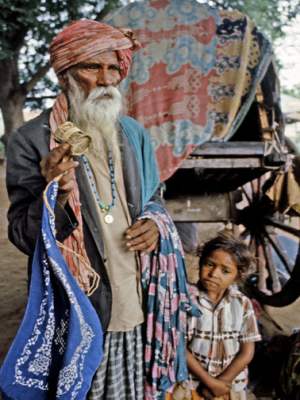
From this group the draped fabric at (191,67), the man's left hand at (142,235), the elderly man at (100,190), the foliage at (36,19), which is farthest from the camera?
the foliage at (36,19)

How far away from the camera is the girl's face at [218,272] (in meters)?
2.21

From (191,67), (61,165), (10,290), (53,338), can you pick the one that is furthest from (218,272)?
(10,290)

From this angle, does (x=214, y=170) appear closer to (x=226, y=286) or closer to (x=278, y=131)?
(x=278, y=131)

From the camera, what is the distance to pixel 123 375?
191 centimetres

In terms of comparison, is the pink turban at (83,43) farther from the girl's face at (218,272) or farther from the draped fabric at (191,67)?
the draped fabric at (191,67)

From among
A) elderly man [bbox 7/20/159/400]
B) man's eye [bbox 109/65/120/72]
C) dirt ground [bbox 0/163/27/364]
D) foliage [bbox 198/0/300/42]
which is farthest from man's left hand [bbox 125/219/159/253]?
foliage [bbox 198/0/300/42]

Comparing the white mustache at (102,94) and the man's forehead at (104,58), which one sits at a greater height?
the man's forehead at (104,58)

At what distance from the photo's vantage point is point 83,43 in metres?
1.67

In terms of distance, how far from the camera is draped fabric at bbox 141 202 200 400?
6.06 ft

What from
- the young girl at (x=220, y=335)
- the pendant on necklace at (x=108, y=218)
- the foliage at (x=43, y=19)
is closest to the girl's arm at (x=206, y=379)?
the young girl at (x=220, y=335)

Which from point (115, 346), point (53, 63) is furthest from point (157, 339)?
point (53, 63)

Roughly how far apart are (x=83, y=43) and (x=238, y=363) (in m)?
Answer: 1.57

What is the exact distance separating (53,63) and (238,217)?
2800mm

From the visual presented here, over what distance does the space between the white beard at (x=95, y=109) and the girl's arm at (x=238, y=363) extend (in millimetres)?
1195
